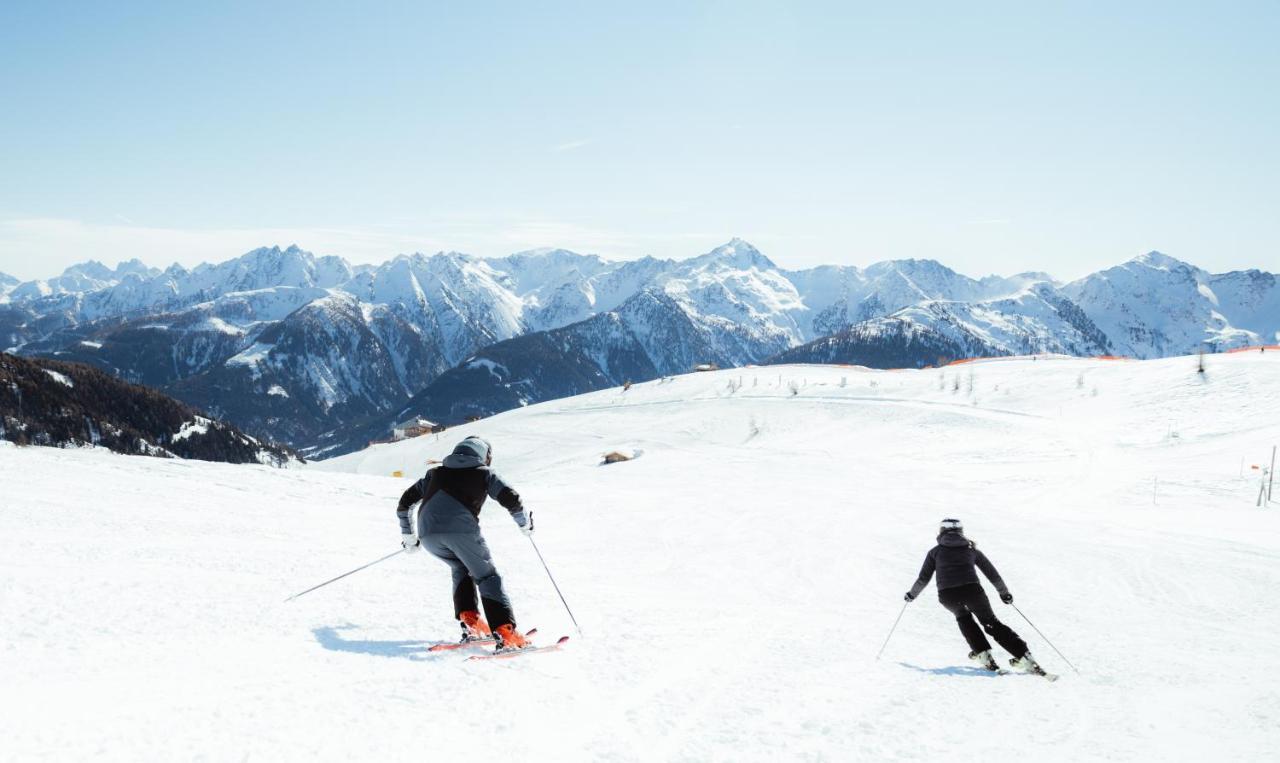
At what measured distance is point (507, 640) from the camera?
737cm

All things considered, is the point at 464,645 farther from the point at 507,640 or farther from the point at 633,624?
the point at 633,624

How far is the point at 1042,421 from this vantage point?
43.0 m

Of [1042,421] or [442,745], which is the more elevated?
[442,745]

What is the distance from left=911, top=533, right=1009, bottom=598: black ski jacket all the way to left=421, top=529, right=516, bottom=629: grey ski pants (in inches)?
204

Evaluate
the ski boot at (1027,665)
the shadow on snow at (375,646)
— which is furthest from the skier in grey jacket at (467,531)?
the ski boot at (1027,665)

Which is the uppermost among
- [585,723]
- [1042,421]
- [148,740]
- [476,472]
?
[476,472]

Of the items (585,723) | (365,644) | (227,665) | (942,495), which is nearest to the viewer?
(585,723)

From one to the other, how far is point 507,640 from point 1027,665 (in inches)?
232

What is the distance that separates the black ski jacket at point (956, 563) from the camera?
873 cm

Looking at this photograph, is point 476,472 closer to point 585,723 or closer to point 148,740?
point 585,723

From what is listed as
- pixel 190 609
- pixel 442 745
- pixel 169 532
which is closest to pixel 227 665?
pixel 190 609

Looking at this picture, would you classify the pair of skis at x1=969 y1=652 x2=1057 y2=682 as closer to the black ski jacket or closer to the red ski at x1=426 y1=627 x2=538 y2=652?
the black ski jacket

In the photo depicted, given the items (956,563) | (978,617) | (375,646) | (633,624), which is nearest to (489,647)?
(375,646)

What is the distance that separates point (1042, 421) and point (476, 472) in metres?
43.9
